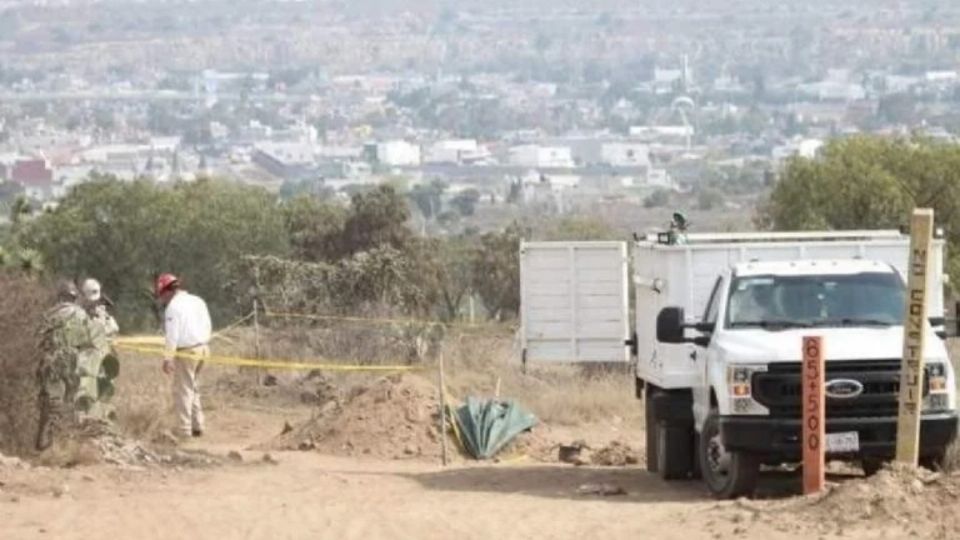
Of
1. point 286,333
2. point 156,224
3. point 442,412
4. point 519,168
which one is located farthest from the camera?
point 519,168

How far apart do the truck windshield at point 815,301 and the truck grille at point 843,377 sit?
0.81 meters

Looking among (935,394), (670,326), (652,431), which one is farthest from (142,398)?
(935,394)

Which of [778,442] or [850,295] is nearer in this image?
[778,442]

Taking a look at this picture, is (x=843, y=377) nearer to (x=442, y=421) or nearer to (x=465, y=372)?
(x=442, y=421)

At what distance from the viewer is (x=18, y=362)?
801 inches

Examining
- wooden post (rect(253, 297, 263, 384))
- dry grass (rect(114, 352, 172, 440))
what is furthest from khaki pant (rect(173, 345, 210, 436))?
wooden post (rect(253, 297, 263, 384))

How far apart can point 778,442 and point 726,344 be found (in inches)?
38.2

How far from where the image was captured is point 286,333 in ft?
121

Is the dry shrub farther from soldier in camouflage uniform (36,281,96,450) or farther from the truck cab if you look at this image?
the truck cab

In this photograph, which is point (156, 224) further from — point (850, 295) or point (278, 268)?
point (850, 295)

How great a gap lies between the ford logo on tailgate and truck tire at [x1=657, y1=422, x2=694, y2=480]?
255cm

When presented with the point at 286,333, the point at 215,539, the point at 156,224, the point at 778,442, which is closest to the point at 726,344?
the point at 778,442

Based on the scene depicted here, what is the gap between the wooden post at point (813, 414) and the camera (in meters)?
17.2

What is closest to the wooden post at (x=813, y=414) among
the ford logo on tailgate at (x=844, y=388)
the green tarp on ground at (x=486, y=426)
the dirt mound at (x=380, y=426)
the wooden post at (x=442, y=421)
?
the ford logo on tailgate at (x=844, y=388)
